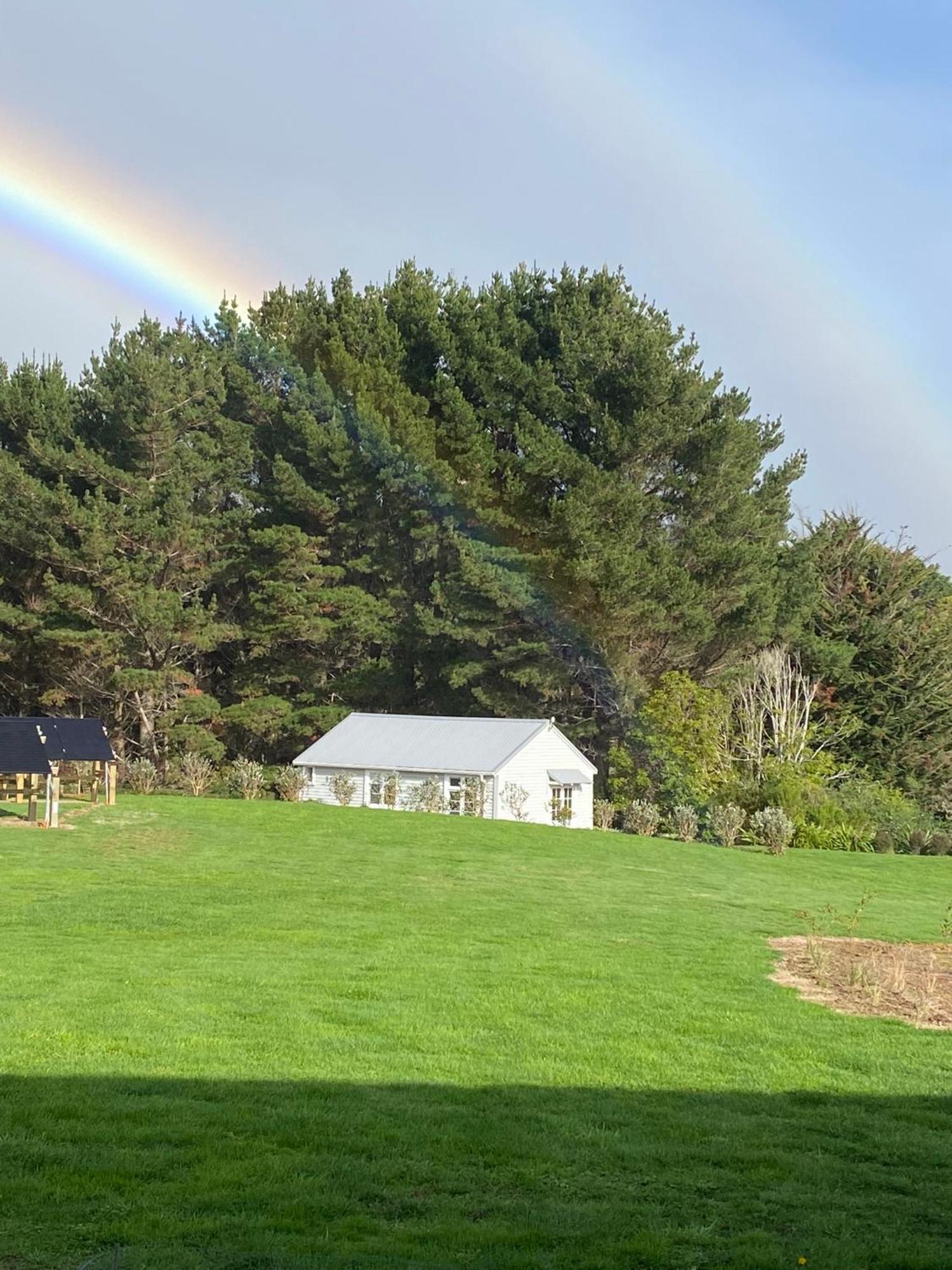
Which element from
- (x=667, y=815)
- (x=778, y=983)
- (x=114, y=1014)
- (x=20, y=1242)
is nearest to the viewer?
(x=20, y=1242)

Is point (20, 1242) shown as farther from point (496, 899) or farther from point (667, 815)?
point (667, 815)

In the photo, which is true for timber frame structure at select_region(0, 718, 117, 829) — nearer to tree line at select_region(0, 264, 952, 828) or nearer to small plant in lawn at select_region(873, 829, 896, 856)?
tree line at select_region(0, 264, 952, 828)

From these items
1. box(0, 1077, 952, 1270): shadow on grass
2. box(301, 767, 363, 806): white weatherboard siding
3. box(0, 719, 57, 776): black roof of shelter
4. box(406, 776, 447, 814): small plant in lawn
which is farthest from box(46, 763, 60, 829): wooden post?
box(0, 1077, 952, 1270): shadow on grass

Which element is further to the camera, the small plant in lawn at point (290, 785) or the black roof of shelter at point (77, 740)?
the small plant in lawn at point (290, 785)

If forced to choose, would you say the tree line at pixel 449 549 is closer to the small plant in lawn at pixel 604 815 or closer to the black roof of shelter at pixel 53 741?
the small plant in lawn at pixel 604 815

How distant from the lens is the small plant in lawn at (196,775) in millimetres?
36688

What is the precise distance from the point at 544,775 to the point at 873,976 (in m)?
24.9

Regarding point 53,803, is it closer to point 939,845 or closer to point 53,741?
point 53,741

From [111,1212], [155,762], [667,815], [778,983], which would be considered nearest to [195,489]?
[155,762]

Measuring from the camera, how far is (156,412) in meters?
43.8

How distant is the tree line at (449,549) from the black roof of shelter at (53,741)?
46.2 feet

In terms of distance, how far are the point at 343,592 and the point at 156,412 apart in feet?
30.6

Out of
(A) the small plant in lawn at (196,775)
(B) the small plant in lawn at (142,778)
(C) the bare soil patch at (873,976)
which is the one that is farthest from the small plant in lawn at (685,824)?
(C) the bare soil patch at (873,976)

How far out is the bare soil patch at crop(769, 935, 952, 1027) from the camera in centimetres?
1053
